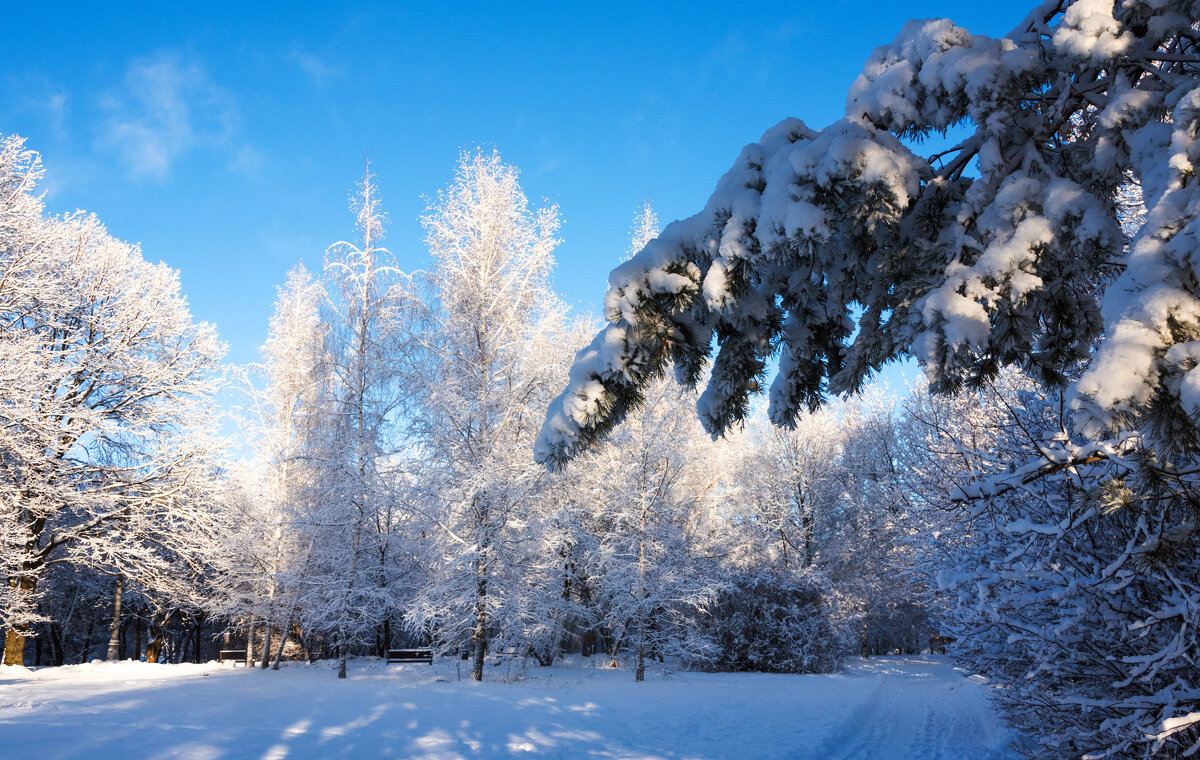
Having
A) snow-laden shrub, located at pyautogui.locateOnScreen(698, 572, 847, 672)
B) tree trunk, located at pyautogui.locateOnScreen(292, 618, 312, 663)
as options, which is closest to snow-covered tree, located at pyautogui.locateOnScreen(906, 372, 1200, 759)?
snow-laden shrub, located at pyautogui.locateOnScreen(698, 572, 847, 672)

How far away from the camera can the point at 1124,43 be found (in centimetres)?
221

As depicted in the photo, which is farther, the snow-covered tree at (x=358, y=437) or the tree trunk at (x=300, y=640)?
the tree trunk at (x=300, y=640)

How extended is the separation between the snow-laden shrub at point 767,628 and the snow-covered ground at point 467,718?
4.03m

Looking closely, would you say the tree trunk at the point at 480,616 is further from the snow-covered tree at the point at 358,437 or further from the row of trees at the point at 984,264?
the row of trees at the point at 984,264

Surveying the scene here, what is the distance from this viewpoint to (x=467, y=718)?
8.71 metres

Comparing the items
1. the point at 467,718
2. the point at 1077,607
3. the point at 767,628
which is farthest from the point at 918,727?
the point at 767,628

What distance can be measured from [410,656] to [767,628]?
1030 cm

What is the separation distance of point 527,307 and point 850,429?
64.6 ft

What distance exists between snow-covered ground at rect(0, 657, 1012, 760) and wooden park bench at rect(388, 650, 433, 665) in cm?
298

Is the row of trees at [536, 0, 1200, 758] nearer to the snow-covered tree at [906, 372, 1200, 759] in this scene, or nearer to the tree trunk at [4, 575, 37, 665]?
the snow-covered tree at [906, 372, 1200, 759]

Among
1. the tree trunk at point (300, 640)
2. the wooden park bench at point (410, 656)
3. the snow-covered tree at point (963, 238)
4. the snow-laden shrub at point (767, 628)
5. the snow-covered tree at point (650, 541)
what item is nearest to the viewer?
the snow-covered tree at point (963, 238)

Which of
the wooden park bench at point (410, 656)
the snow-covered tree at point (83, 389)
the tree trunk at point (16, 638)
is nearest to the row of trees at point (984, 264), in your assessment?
the snow-covered tree at point (83, 389)

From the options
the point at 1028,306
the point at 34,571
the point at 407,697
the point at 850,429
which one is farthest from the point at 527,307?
the point at 850,429

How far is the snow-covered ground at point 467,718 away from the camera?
6.51m
